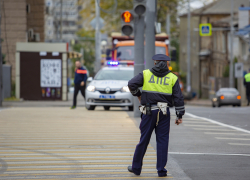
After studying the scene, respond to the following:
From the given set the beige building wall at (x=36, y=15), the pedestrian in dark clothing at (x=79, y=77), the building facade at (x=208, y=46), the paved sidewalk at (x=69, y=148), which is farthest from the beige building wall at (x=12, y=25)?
the building facade at (x=208, y=46)

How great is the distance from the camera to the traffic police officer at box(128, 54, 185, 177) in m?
6.38

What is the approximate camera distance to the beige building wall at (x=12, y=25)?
96.6ft

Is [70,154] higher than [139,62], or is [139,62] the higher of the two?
[139,62]

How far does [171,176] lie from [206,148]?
247cm

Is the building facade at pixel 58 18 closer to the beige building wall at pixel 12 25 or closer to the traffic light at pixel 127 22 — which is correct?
the beige building wall at pixel 12 25

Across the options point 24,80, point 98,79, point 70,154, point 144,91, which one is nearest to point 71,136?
point 70,154

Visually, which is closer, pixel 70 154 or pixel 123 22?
pixel 70 154

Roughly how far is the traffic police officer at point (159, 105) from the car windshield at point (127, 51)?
1535 centimetres

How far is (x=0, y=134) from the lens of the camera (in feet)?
33.5

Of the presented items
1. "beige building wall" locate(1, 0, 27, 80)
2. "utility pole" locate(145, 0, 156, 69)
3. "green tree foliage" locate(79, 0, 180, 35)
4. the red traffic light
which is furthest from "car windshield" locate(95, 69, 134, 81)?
"green tree foliage" locate(79, 0, 180, 35)

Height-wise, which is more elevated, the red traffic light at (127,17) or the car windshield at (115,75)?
the red traffic light at (127,17)

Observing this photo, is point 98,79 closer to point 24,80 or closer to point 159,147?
point 24,80

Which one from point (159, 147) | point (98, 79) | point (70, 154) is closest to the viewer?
point (159, 147)

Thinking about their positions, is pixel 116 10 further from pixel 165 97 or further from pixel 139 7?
pixel 165 97
